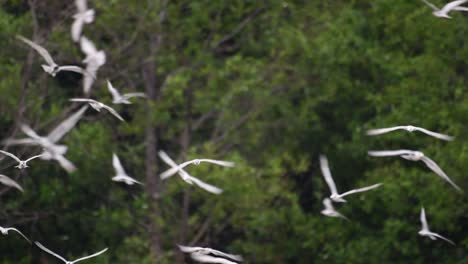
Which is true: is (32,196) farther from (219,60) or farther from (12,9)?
(219,60)

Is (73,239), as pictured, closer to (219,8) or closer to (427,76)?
(219,8)

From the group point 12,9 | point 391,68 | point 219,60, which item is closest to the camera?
point 12,9

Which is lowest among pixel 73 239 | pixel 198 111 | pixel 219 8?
pixel 73 239

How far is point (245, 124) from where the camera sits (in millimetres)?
19859

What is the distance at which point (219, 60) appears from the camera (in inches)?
811

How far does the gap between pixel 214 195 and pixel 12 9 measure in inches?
145

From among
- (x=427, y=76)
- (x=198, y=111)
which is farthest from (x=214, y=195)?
(x=427, y=76)

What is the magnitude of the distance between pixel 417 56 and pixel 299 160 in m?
2.87

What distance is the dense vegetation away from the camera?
58.6ft

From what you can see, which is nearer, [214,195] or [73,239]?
[214,195]

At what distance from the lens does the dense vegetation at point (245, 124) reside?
1786cm

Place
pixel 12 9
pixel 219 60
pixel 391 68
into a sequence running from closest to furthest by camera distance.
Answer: pixel 12 9
pixel 391 68
pixel 219 60

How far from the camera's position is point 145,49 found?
770 inches

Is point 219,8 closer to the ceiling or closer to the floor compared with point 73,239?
closer to the ceiling
